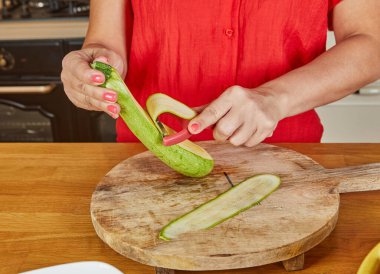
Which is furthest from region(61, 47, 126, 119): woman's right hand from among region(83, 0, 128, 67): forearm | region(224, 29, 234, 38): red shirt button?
region(224, 29, 234, 38): red shirt button

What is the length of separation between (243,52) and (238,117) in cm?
37

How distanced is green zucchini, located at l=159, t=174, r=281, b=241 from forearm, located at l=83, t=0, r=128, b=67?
55 cm

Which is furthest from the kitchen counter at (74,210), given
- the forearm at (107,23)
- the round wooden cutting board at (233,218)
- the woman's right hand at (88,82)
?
the forearm at (107,23)

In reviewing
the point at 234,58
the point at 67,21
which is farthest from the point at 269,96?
the point at 67,21

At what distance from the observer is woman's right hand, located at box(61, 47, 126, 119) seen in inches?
33.3

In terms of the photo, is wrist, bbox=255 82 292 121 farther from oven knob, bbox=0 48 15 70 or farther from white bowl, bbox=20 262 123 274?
oven knob, bbox=0 48 15 70

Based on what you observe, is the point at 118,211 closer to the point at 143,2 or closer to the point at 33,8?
the point at 143,2

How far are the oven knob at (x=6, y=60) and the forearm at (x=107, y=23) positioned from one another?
3.36 feet

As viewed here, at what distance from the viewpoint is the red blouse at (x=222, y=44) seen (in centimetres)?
114

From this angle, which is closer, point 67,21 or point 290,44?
point 290,44

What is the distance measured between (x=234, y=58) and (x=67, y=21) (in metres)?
1.11

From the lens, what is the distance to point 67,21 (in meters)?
2.06

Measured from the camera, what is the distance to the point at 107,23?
123cm

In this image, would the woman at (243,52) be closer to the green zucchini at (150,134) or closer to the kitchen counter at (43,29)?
the green zucchini at (150,134)
